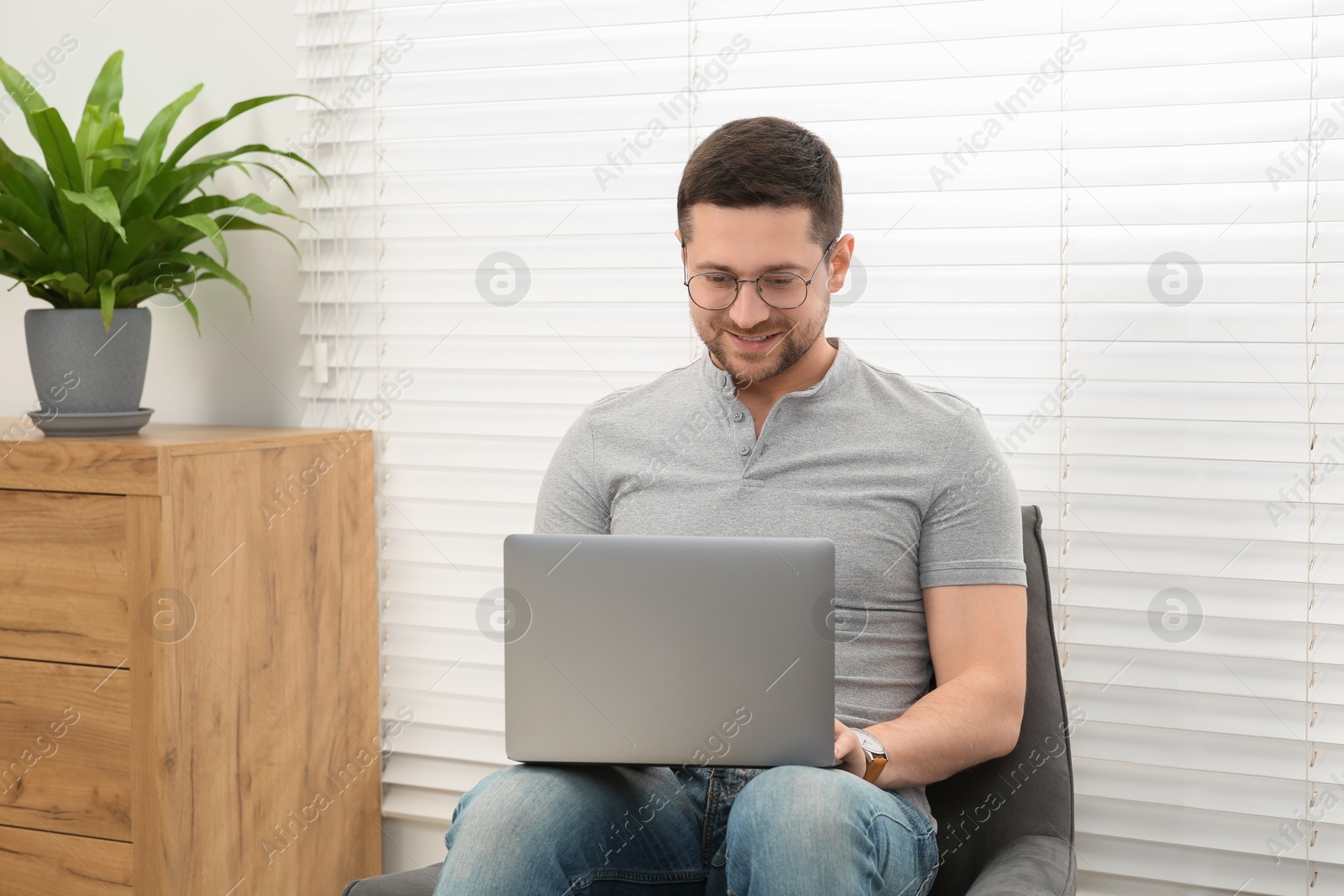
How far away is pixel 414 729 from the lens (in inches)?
80.6

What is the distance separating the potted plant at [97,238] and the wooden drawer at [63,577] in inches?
6.1

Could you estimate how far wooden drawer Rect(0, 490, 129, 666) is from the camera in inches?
64.8

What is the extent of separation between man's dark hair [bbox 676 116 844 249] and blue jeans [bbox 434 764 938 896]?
0.70 m

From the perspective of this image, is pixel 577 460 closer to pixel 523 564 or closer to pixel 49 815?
pixel 523 564

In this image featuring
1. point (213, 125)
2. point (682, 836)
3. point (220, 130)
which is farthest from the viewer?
point (220, 130)

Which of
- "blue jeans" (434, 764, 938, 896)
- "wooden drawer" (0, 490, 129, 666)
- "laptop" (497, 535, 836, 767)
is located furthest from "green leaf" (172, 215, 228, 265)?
"blue jeans" (434, 764, 938, 896)

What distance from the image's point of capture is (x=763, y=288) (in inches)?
55.2

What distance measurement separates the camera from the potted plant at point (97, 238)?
1.73m

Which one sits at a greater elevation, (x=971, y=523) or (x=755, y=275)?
(x=755, y=275)

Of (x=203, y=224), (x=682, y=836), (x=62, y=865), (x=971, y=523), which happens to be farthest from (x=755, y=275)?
(x=62, y=865)

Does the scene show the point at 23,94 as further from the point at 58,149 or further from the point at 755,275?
the point at 755,275

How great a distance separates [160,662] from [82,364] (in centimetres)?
53

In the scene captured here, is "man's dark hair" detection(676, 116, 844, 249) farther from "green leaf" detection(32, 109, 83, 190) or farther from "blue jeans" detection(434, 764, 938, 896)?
"green leaf" detection(32, 109, 83, 190)

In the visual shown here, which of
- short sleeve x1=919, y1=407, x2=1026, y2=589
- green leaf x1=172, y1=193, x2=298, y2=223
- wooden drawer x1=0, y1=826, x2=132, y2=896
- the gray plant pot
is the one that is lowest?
wooden drawer x1=0, y1=826, x2=132, y2=896
